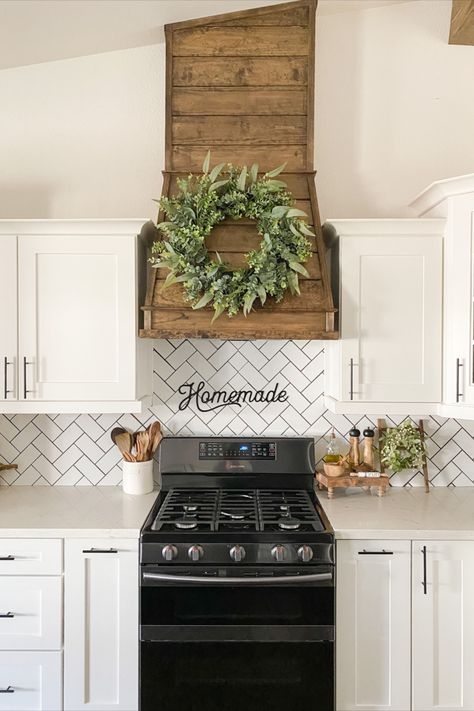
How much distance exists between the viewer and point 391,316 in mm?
2230

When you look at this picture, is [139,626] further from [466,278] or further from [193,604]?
[466,278]

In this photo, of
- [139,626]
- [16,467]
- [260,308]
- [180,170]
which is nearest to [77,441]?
[16,467]

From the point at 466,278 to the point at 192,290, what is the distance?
1104 millimetres

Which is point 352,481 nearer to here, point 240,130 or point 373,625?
point 373,625

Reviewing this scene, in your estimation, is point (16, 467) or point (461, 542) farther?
point (16, 467)

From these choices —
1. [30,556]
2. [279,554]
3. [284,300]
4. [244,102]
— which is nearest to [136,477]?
[30,556]

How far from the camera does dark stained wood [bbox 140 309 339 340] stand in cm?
212

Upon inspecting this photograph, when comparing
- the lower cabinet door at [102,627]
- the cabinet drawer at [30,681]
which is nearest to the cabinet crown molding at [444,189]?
the lower cabinet door at [102,627]

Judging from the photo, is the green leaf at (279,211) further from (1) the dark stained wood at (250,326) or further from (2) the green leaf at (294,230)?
(1) the dark stained wood at (250,326)

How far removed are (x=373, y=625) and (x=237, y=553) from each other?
576mm

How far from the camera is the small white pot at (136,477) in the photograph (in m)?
2.43

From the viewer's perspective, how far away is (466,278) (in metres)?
2.14

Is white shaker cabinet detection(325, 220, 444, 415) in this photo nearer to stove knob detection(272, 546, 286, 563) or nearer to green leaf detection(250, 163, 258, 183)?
green leaf detection(250, 163, 258, 183)

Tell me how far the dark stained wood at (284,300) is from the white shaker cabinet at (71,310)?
0.15 m
